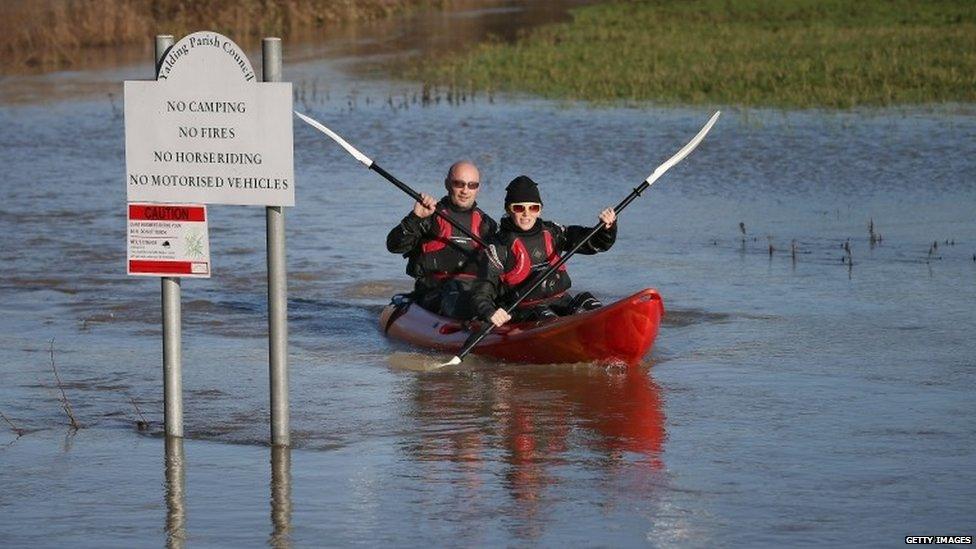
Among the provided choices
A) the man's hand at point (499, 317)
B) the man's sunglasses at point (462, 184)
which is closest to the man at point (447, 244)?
the man's sunglasses at point (462, 184)

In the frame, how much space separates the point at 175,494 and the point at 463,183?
550 cm

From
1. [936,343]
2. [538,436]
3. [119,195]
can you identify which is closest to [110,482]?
[538,436]

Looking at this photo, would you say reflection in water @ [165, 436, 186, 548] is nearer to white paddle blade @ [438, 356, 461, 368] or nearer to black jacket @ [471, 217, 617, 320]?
white paddle blade @ [438, 356, 461, 368]

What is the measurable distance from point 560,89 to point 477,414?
2351cm

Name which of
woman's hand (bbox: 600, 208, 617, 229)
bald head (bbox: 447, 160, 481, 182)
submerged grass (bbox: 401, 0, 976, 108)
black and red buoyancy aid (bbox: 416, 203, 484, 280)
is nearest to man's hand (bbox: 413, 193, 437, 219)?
black and red buoyancy aid (bbox: 416, 203, 484, 280)

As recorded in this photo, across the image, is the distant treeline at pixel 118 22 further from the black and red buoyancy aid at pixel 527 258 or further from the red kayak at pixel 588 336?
the red kayak at pixel 588 336

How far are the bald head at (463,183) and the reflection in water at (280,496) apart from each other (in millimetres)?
4491

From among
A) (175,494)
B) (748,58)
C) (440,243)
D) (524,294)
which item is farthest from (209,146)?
(748,58)

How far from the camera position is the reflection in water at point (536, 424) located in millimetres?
8875

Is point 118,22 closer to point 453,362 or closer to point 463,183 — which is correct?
point 463,183

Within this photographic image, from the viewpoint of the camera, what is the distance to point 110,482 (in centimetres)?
869

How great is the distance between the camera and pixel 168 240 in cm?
914

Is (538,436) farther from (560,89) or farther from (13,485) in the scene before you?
(560,89)

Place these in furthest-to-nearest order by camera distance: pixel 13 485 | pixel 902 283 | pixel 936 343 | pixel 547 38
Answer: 1. pixel 547 38
2. pixel 902 283
3. pixel 936 343
4. pixel 13 485
